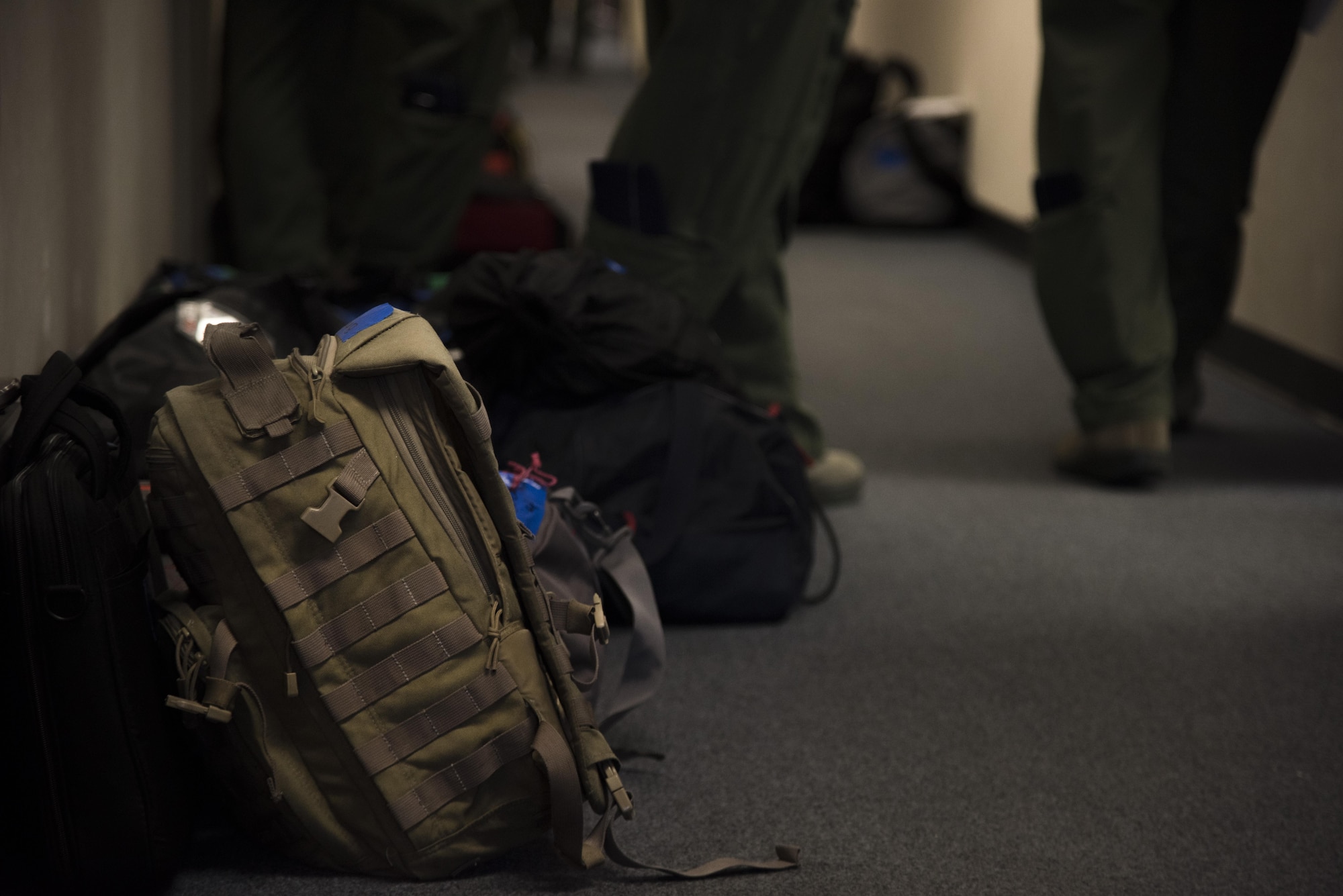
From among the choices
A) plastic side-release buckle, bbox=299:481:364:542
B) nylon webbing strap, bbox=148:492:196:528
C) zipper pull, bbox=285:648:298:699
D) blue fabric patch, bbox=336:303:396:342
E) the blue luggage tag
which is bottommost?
zipper pull, bbox=285:648:298:699

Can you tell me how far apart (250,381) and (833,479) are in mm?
1125

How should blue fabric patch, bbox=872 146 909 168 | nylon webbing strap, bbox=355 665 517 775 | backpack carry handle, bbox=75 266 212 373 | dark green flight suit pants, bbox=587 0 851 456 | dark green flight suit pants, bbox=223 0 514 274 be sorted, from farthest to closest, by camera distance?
blue fabric patch, bbox=872 146 909 168 < dark green flight suit pants, bbox=223 0 514 274 < dark green flight suit pants, bbox=587 0 851 456 < backpack carry handle, bbox=75 266 212 373 < nylon webbing strap, bbox=355 665 517 775

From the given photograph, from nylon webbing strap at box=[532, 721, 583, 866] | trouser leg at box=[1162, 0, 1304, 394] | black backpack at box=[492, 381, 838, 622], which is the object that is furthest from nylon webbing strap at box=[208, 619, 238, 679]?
trouser leg at box=[1162, 0, 1304, 394]

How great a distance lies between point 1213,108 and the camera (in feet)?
6.83

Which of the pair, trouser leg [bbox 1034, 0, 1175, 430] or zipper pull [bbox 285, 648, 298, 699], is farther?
trouser leg [bbox 1034, 0, 1175, 430]

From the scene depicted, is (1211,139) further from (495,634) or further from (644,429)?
(495,634)

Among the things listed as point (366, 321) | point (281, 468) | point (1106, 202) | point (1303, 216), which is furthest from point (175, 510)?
point (1303, 216)

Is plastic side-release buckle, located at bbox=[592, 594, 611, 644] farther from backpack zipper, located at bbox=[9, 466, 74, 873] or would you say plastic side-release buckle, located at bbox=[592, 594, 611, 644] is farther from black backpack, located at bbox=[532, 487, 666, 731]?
backpack zipper, located at bbox=[9, 466, 74, 873]

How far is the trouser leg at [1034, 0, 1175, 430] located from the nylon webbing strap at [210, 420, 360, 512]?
4.56 feet

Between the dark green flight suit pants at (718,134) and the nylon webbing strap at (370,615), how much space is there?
813 mm

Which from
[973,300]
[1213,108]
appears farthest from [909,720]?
[973,300]

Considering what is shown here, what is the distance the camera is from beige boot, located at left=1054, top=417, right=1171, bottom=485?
1.91 m

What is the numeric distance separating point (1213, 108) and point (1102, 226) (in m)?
0.43

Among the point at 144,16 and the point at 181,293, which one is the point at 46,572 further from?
the point at 144,16
